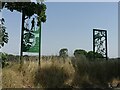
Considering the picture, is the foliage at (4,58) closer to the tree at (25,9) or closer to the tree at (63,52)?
the tree at (25,9)

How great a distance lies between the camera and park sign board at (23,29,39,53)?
53.6ft

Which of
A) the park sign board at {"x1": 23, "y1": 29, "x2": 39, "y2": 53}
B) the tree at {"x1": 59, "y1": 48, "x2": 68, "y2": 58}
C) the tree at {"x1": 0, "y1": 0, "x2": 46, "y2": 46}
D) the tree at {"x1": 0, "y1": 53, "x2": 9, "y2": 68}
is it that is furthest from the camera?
the tree at {"x1": 59, "y1": 48, "x2": 68, "y2": 58}

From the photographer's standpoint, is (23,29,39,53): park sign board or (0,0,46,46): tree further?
(23,29,39,53): park sign board

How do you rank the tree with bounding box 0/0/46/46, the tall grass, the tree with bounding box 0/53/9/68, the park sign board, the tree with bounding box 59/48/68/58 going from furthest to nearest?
the tree with bounding box 59/48/68/58
the park sign board
the tall grass
the tree with bounding box 0/53/9/68
the tree with bounding box 0/0/46/46

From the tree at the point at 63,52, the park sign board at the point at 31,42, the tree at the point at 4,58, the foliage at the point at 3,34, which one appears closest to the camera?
the foliage at the point at 3,34

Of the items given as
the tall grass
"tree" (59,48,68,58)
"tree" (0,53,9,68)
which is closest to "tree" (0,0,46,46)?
"tree" (0,53,9,68)

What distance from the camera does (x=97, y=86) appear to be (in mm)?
18297

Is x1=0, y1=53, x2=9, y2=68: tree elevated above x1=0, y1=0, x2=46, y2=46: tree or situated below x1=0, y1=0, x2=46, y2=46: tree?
below

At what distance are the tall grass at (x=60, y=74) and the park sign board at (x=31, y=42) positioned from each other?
83 centimetres

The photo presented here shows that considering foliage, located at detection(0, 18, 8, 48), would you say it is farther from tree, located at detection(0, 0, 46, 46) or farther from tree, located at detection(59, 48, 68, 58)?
tree, located at detection(59, 48, 68, 58)

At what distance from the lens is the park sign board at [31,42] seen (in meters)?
16.3

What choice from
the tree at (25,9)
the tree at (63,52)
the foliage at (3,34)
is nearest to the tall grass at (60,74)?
the tree at (63,52)

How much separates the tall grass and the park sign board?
829 mm

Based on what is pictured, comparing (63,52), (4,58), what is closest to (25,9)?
(4,58)
